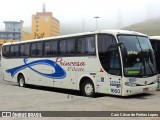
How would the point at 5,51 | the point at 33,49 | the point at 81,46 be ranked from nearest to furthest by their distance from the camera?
the point at 81,46
the point at 33,49
the point at 5,51

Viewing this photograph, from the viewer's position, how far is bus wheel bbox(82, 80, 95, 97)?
47.8 ft

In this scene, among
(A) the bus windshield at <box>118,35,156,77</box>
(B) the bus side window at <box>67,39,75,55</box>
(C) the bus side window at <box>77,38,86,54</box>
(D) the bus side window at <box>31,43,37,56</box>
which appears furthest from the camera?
(D) the bus side window at <box>31,43,37,56</box>

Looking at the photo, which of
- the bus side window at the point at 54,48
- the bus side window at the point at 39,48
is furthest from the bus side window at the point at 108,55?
the bus side window at the point at 39,48

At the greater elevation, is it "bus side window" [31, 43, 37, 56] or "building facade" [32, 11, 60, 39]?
"building facade" [32, 11, 60, 39]

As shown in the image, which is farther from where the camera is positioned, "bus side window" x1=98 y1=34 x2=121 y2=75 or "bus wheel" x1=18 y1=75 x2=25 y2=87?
"bus wheel" x1=18 y1=75 x2=25 y2=87

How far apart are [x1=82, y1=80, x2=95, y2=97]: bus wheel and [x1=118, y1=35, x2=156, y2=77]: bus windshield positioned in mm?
2157

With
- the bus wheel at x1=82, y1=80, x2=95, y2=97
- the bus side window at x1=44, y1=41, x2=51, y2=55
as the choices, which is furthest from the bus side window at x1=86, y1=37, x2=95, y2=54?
the bus side window at x1=44, y1=41, x2=51, y2=55

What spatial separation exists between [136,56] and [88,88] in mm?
2686

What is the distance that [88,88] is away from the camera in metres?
14.7

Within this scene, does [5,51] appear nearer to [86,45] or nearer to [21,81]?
[21,81]

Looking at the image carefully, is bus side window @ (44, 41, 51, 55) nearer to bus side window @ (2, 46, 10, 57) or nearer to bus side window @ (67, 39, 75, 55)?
bus side window @ (67, 39, 75, 55)

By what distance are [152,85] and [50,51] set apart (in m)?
6.09

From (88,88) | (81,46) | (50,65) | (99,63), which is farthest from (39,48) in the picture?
(99,63)

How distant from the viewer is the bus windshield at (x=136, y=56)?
43.2 ft
